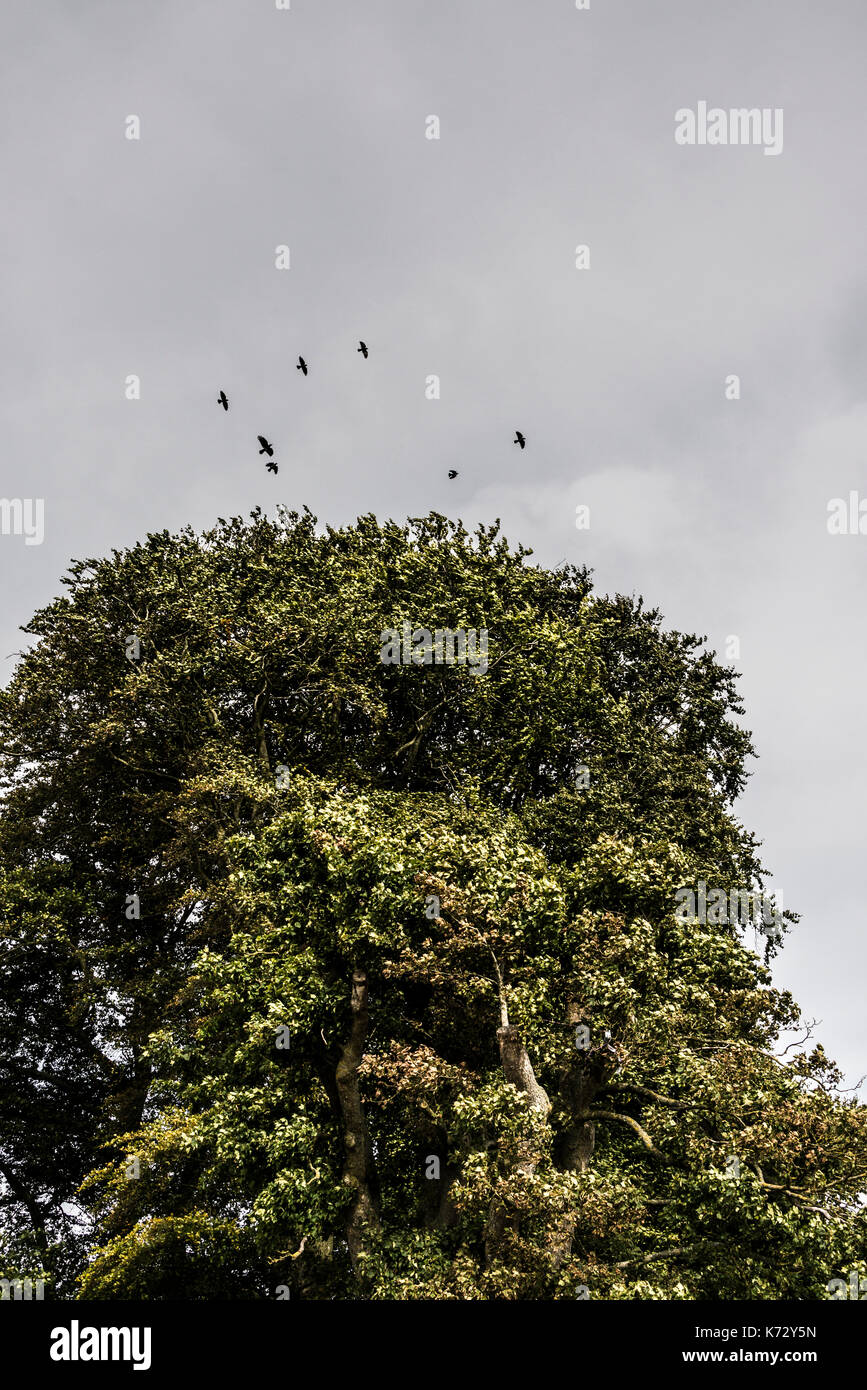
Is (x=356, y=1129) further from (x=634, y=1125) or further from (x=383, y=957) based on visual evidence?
(x=634, y=1125)

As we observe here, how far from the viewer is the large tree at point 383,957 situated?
55.8 ft

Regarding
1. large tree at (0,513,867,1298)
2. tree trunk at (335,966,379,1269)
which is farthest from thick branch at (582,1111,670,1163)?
tree trunk at (335,966,379,1269)

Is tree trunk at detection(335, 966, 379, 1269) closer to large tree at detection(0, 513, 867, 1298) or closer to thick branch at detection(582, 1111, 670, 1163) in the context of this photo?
large tree at detection(0, 513, 867, 1298)

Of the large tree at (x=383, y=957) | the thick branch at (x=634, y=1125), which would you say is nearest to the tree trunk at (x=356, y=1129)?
the large tree at (x=383, y=957)

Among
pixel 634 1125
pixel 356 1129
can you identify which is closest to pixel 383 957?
pixel 356 1129

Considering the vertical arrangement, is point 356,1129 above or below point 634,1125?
below

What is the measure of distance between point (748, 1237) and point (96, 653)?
22.2 m

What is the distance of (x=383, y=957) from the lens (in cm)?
2036

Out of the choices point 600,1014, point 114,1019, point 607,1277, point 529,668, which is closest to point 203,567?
point 529,668

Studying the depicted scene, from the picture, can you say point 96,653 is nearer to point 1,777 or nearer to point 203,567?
point 203,567

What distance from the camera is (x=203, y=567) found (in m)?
29.6

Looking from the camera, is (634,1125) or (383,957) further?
(383,957)

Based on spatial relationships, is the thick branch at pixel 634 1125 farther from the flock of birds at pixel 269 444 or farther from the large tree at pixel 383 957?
the flock of birds at pixel 269 444
